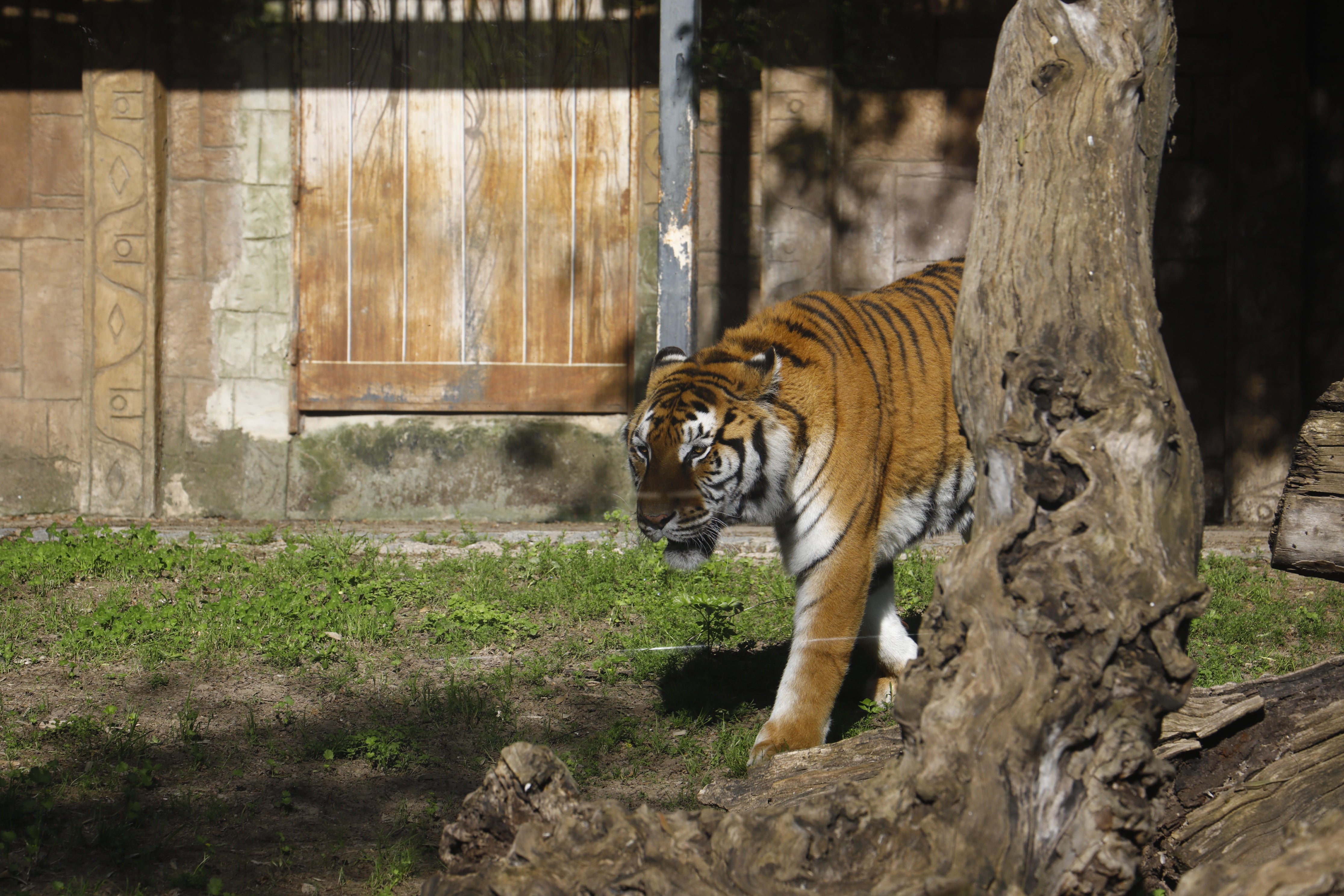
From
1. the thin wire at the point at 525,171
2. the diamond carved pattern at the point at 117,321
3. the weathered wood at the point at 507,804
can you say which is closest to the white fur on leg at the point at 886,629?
the weathered wood at the point at 507,804

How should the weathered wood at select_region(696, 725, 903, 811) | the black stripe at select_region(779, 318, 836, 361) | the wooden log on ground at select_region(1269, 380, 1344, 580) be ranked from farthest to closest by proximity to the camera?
the black stripe at select_region(779, 318, 836, 361), the wooden log on ground at select_region(1269, 380, 1344, 580), the weathered wood at select_region(696, 725, 903, 811)

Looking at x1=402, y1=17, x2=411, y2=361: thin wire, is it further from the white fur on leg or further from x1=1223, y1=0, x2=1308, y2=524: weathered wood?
x1=1223, y1=0, x2=1308, y2=524: weathered wood

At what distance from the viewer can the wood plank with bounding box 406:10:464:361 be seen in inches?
246

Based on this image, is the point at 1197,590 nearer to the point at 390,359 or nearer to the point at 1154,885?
the point at 1154,885

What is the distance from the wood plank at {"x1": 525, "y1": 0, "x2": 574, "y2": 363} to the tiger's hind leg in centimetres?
302

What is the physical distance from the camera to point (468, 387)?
247 inches

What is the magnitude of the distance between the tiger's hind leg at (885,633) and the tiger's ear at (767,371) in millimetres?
952

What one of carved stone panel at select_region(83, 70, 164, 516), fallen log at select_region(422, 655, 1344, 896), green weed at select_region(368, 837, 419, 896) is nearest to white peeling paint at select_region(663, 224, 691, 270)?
fallen log at select_region(422, 655, 1344, 896)

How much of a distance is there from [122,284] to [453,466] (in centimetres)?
217

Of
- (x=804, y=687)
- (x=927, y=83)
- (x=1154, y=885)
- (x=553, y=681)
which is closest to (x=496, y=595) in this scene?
(x=553, y=681)

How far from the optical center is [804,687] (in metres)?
3.03

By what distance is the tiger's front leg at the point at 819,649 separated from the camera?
2.99 metres

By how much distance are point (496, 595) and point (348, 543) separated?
1.02 meters

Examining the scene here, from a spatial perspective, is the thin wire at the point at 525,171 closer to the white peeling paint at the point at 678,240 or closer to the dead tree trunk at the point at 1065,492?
the white peeling paint at the point at 678,240
